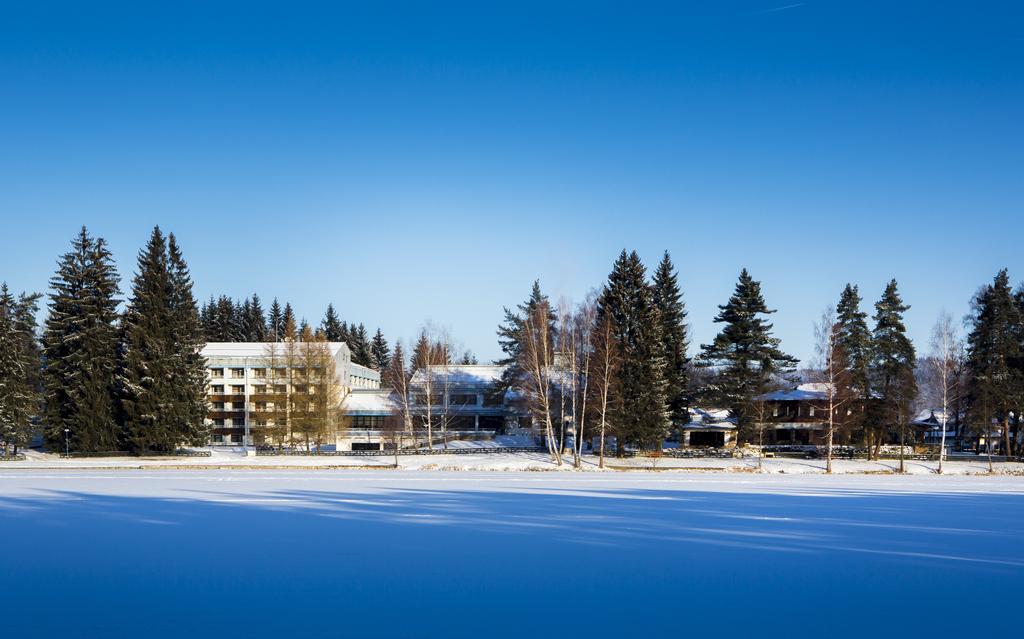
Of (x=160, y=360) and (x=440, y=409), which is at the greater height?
(x=160, y=360)

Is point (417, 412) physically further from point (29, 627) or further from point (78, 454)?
point (29, 627)

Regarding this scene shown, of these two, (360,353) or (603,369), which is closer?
(603,369)

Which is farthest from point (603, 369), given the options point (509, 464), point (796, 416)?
point (796, 416)

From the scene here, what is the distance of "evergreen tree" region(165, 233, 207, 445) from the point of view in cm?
5400

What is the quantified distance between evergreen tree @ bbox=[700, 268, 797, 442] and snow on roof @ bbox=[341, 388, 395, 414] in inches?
1236

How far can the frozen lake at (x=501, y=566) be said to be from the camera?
952 centimetres

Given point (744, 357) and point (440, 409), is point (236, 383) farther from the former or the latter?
point (744, 357)

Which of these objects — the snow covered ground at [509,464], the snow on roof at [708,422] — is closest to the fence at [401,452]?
the snow covered ground at [509,464]

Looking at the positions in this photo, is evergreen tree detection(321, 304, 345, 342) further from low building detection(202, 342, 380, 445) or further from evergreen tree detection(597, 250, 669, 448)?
evergreen tree detection(597, 250, 669, 448)

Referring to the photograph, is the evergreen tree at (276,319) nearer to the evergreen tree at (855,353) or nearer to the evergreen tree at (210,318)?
the evergreen tree at (210,318)

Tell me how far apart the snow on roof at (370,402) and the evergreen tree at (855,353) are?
39109 millimetres

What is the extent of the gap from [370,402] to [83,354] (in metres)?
28.9

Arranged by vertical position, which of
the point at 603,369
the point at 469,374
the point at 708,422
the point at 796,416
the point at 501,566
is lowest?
the point at 708,422

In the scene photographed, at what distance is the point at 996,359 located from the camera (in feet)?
180
